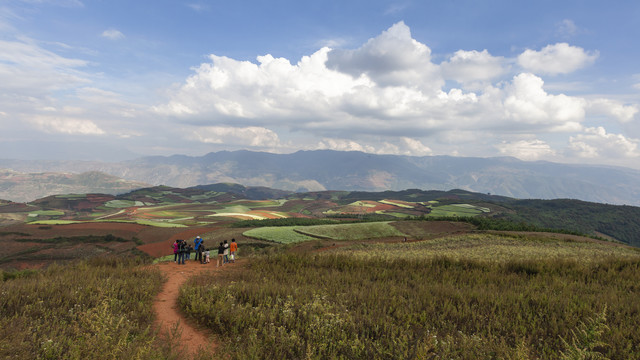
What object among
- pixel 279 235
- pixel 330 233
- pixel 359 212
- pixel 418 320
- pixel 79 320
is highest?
pixel 418 320

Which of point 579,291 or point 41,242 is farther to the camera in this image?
point 41,242

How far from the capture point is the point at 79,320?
25.9ft

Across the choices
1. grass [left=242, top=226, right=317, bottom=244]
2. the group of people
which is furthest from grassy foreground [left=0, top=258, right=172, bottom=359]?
grass [left=242, top=226, right=317, bottom=244]

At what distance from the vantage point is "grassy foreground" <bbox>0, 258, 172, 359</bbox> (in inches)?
235

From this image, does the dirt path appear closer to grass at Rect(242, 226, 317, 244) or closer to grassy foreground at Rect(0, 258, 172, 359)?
grassy foreground at Rect(0, 258, 172, 359)

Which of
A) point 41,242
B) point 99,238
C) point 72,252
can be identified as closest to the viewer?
point 72,252

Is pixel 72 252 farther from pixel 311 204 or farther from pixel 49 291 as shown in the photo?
pixel 311 204

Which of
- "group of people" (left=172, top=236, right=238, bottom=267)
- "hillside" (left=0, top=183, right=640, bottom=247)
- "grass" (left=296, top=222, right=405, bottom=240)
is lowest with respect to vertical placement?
"hillside" (left=0, top=183, right=640, bottom=247)

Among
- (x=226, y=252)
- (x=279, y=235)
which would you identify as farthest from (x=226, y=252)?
(x=279, y=235)

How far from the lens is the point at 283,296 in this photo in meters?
10.3

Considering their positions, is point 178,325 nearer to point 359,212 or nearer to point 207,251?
point 207,251

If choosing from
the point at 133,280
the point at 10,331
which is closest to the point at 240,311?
the point at 10,331

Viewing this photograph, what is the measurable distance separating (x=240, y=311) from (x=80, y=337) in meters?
3.95

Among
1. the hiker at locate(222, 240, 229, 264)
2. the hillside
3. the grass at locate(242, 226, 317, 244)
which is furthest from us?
the hillside
